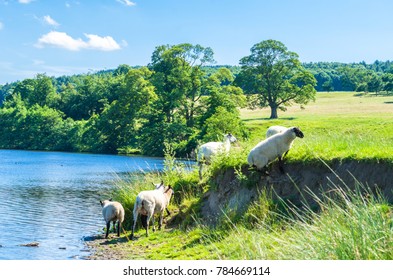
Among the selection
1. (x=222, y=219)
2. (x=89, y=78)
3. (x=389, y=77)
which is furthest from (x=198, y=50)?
(x=222, y=219)

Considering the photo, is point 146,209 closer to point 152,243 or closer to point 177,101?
point 152,243

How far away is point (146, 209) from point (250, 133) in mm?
64116

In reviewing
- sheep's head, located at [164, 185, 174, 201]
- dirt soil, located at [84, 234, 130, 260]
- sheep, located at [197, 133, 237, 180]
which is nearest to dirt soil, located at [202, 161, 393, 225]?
sheep's head, located at [164, 185, 174, 201]

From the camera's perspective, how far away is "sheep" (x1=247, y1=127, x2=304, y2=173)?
15.1 meters

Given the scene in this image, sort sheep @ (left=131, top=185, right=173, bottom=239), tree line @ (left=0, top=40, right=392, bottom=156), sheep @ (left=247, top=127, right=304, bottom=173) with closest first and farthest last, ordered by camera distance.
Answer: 1. sheep @ (left=247, top=127, right=304, bottom=173)
2. sheep @ (left=131, top=185, right=173, bottom=239)
3. tree line @ (left=0, top=40, right=392, bottom=156)

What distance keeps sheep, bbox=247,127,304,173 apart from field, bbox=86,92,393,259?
1.85ft

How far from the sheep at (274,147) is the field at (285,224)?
22.2 inches

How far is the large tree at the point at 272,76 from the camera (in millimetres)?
97188

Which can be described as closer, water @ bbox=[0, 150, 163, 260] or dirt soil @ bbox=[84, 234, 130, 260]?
dirt soil @ bbox=[84, 234, 130, 260]

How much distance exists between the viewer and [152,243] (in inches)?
650

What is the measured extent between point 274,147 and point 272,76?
3318 inches

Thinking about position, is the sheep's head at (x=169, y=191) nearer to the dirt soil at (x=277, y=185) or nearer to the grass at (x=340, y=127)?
the dirt soil at (x=277, y=185)

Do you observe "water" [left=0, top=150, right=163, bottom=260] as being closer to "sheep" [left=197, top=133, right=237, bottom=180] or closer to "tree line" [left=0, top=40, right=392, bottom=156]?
"sheep" [left=197, top=133, right=237, bottom=180]

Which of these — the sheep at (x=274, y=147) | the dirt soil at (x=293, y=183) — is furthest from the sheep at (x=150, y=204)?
the sheep at (x=274, y=147)
